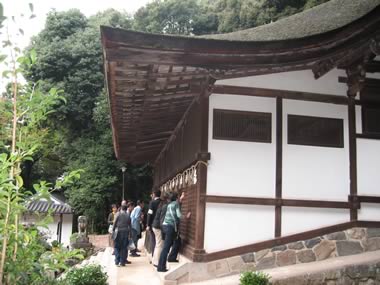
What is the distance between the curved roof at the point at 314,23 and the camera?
7395 mm

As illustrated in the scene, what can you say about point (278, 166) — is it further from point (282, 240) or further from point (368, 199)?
point (368, 199)

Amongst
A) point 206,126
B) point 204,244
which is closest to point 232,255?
point 204,244

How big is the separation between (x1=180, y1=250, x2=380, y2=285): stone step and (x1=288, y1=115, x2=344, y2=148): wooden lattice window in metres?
2.19

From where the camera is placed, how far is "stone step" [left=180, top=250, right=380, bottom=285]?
6.69 meters

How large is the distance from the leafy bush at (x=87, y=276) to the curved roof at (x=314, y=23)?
4.49m

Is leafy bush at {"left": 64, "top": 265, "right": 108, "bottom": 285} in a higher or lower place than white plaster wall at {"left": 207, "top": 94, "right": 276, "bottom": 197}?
lower

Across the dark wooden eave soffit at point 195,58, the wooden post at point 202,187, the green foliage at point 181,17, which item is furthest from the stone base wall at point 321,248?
the green foliage at point 181,17

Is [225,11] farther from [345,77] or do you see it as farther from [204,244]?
[204,244]

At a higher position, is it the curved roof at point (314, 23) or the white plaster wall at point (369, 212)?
the curved roof at point (314, 23)

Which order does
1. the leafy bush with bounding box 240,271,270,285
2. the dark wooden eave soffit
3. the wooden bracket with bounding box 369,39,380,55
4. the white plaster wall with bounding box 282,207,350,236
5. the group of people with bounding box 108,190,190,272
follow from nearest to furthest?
1. the dark wooden eave soffit
2. the leafy bush with bounding box 240,271,270,285
3. the wooden bracket with bounding box 369,39,380,55
4. the white plaster wall with bounding box 282,207,350,236
5. the group of people with bounding box 108,190,190,272

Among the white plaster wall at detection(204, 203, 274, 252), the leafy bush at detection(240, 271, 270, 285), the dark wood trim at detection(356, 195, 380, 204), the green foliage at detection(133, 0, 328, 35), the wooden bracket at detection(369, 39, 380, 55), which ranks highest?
the green foliage at detection(133, 0, 328, 35)

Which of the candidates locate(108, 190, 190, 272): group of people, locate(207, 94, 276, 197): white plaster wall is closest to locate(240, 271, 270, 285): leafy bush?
locate(207, 94, 276, 197): white plaster wall

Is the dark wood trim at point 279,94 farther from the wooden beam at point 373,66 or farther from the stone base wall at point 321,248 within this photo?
the stone base wall at point 321,248

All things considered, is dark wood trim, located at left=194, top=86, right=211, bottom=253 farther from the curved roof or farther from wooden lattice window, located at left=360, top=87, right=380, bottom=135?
wooden lattice window, located at left=360, top=87, right=380, bottom=135
